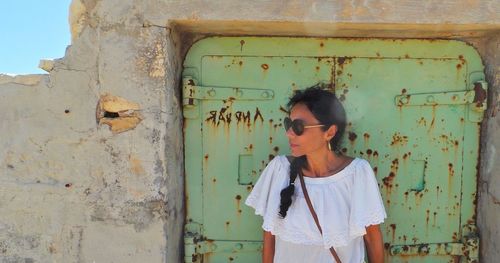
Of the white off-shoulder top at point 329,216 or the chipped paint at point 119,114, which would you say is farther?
the chipped paint at point 119,114

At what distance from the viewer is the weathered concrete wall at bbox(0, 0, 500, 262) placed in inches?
79.2

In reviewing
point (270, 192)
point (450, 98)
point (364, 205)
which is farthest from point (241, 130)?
point (450, 98)

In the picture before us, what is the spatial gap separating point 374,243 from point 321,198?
298 mm

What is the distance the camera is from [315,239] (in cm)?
192

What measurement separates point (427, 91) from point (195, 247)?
1.35 metres

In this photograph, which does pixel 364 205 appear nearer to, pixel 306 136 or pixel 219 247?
pixel 306 136

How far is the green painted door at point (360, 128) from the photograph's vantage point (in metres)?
2.27

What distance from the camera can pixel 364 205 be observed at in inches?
75.1

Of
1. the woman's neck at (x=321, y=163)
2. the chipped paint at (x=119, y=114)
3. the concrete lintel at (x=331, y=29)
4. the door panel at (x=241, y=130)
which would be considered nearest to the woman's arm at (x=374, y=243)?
the woman's neck at (x=321, y=163)

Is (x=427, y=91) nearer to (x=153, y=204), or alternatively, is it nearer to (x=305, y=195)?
(x=305, y=195)

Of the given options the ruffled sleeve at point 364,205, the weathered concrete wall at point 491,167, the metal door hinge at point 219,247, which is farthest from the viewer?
the metal door hinge at point 219,247

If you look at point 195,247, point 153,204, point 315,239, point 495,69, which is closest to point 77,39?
point 153,204

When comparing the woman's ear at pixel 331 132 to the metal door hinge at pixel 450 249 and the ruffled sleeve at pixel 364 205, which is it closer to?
the ruffled sleeve at pixel 364 205

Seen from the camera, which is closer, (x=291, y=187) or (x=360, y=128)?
(x=291, y=187)
